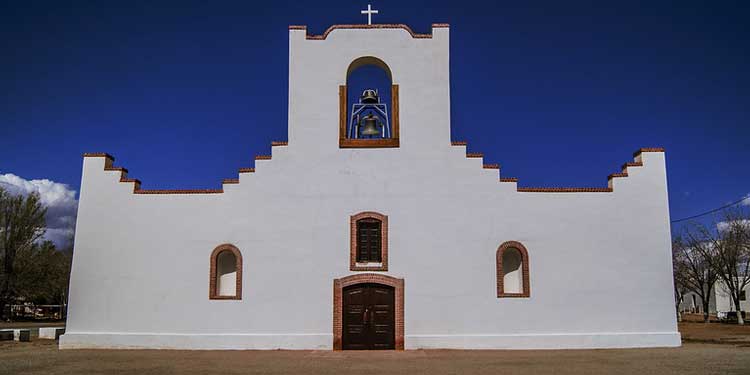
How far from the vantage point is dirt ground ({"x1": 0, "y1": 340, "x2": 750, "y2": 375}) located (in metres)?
13.7

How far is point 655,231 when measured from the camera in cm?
1870

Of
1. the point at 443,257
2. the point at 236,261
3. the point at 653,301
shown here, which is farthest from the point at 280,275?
the point at 653,301

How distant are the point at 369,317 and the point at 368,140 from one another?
5.52m

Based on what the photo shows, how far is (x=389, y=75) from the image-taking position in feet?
64.3

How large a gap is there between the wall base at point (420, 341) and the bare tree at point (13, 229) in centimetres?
1869

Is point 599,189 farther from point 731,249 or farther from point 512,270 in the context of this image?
point 731,249

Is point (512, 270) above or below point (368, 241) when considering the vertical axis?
below

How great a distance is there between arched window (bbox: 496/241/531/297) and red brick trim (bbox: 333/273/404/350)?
3.06m

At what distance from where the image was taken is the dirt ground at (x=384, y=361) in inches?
539

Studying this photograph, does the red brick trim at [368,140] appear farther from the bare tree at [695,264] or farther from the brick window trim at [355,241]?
the bare tree at [695,264]

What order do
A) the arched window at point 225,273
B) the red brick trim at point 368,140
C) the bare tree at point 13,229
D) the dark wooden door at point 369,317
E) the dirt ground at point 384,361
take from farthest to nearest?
the bare tree at point 13,229 < the red brick trim at point 368,140 < the arched window at point 225,273 < the dark wooden door at point 369,317 < the dirt ground at point 384,361

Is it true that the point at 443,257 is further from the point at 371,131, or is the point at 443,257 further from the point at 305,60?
the point at 305,60

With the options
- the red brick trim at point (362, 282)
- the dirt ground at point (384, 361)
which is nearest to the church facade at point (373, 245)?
the red brick trim at point (362, 282)

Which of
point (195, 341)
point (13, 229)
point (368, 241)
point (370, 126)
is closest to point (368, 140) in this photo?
point (370, 126)
